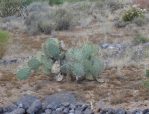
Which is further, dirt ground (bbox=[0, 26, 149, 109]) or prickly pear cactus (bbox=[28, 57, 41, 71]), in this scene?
prickly pear cactus (bbox=[28, 57, 41, 71])

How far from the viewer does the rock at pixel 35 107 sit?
8.15 meters

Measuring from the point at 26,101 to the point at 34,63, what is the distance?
142cm

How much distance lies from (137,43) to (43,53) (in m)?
4.93

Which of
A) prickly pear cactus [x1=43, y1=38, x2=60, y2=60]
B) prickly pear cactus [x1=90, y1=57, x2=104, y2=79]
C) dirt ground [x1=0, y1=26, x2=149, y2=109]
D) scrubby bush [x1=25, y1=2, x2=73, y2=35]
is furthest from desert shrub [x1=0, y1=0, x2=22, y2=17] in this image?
prickly pear cactus [x1=90, y1=57, x2=104, y2=79]

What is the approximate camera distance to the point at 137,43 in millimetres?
14297

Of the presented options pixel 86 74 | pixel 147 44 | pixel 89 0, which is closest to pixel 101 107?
pixel 86 74

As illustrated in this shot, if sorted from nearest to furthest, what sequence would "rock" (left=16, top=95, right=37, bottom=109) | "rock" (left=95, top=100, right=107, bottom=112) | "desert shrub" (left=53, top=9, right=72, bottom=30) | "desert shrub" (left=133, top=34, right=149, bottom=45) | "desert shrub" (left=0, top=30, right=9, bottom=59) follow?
"rock" (left=95, top=100, right=107, bottom=112) < "rock" (left=16, top=95, right=37, bottom=109) < "desert shrub" (left=0, top=30, right=9, bottom=59) < "desert shrub" (left=133, top=34, right=149, bottom=45) < "desert shrub" (left=53, top=9, right=72, bottom=30)

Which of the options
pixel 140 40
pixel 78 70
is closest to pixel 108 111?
pixel 78 70

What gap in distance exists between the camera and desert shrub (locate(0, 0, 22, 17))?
2228 centimetres

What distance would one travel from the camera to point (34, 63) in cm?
973

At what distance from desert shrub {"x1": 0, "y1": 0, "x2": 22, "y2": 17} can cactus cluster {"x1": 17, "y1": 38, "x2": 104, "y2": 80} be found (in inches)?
499

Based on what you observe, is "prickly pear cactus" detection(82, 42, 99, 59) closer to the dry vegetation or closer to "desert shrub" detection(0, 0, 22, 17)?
the dry vegetation

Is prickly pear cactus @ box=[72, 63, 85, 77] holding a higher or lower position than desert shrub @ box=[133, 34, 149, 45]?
higher

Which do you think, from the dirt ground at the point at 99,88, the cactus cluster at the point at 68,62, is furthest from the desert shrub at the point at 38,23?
the cactus cluster at the point at 68,62
